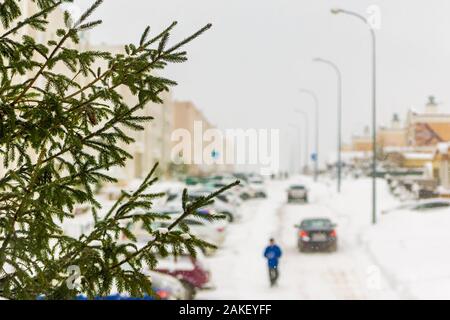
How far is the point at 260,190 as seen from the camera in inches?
2085

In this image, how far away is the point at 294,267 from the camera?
21625mm

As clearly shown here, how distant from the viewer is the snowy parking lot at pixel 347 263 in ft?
56.3

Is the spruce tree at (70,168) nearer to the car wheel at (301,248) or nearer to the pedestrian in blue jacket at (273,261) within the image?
the pedestrian in blue jacket at (273,261)

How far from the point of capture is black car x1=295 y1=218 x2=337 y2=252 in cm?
2455

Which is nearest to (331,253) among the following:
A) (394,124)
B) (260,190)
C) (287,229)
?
(287,229)

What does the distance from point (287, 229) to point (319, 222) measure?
6.72m

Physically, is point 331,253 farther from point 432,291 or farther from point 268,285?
point 432,291

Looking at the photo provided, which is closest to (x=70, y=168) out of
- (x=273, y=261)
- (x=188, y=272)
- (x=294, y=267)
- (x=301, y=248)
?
(x=188, y=272)

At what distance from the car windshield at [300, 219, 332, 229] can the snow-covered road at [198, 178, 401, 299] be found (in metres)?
0.97

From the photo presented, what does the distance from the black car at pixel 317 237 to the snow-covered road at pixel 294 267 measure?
1.26 ft

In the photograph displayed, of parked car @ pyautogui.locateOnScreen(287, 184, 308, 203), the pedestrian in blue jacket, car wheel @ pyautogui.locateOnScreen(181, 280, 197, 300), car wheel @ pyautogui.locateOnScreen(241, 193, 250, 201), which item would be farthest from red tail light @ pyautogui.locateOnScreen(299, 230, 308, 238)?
car wheel @ pyautogui.locateOnScreen(241, 193, 250, 201)

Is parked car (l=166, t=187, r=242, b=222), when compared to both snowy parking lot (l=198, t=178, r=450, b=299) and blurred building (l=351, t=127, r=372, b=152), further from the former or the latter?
blurred building (l=351, t=127, r=372, b=152)

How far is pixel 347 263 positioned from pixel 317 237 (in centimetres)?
242
